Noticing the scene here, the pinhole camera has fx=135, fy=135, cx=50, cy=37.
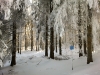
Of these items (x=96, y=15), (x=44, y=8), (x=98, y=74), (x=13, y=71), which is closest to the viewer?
(x=98, y=74)

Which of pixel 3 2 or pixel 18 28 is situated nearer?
pixel 3 2

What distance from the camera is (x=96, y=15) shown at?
28.8 ft

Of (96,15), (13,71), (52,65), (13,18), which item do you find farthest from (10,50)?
(96,15)

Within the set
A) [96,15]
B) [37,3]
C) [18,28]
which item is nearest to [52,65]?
[18,28]

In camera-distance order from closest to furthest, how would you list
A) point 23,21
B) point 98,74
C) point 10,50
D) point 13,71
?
point 98,74
point 13,71
point 10,50
point 23,21

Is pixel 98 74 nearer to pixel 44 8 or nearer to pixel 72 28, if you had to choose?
pixel 72 28

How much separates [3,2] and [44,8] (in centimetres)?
775

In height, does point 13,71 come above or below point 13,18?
below

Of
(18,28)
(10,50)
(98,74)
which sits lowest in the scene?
(98,74)

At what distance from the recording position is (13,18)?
10547 mm

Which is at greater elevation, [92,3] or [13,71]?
[92,3]

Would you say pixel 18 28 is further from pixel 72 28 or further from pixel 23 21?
pixel 72 28

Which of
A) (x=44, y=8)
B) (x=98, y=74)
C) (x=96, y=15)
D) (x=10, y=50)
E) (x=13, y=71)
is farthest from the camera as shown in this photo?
(x=44, y=8)

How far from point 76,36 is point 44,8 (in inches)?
186
